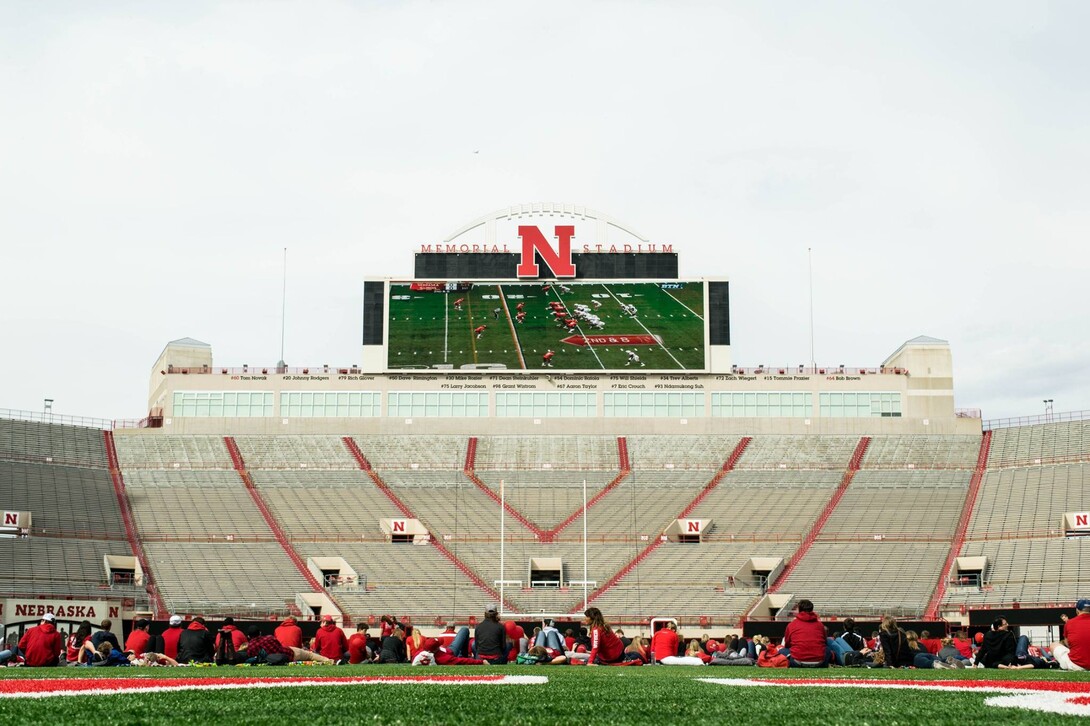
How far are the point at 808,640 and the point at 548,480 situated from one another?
158ft

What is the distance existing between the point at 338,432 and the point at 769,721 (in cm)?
6564

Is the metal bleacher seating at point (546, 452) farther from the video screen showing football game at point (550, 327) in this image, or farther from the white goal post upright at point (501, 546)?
the video screen showing football game at point (550, 327)

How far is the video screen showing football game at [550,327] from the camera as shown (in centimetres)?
7181

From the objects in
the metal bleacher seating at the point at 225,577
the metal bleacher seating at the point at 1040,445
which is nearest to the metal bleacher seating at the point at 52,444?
the metal bleacher seating at the point at 225,577

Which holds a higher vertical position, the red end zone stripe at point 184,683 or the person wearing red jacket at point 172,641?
the red end zone stripe at point 184,683

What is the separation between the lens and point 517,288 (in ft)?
241

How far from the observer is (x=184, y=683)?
530 inches

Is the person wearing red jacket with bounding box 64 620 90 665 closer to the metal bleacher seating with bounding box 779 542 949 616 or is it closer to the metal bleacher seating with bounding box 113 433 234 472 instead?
the metal bleacher seating with bounding box 779 542 949 616

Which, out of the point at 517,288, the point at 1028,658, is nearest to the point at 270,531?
the point at 517,288

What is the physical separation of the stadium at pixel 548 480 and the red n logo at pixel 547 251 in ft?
0.60

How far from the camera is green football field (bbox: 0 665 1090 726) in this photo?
876 centimetres

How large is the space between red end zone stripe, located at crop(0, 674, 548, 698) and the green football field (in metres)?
0.05

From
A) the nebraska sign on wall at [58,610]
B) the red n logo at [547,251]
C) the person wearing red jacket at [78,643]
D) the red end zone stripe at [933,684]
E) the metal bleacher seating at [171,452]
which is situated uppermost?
the red n logo at [547,251]

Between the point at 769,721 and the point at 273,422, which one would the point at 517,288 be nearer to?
the point at 273,422
